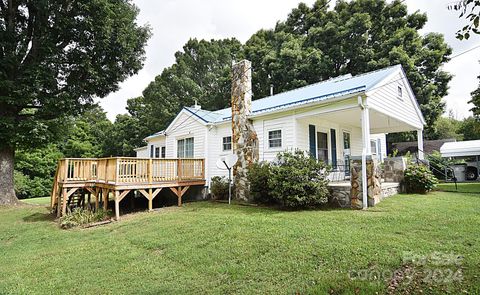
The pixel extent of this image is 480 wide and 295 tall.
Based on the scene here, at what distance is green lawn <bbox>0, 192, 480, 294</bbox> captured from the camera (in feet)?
10.9

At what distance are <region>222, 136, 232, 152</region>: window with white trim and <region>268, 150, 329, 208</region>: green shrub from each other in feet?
13.9

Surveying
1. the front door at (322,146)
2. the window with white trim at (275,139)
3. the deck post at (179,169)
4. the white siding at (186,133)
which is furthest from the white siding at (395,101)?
the white siding at (186,133)

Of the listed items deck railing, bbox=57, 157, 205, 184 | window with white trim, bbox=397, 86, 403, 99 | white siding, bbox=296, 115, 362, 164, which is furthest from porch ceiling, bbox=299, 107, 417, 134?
deck railing, bbox=57, 157, 205, 184

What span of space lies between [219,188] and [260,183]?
2551 mm

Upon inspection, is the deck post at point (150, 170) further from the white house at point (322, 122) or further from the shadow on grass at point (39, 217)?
the shadow on grass at point (39, 217)

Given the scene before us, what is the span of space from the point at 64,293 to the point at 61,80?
12684 millimetres

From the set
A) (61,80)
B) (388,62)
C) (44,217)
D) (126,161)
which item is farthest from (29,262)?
(388,62)

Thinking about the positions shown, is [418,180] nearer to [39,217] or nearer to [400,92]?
[400,92]

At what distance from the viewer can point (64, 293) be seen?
3.61m

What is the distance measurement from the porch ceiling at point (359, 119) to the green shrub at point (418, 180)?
2226 millimetres

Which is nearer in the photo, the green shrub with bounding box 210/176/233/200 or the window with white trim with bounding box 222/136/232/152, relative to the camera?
the green shrub with bounding box 210/176/233/200

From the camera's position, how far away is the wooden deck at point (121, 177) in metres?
8.52

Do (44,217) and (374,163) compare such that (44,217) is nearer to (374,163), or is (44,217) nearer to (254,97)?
(374,163)

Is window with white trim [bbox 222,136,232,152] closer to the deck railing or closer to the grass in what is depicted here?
the deck railing
